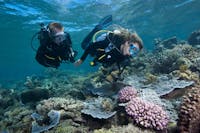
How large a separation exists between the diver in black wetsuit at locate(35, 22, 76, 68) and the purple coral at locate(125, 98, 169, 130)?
2.83m

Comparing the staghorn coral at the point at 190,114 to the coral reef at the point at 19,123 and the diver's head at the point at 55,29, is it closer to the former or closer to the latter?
the coral reef at the point at 19,123

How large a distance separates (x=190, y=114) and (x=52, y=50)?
14.4ft

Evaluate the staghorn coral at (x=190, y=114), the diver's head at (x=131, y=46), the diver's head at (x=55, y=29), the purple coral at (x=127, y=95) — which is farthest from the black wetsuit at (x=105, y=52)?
the staghorn coral at (x=190, y=114)

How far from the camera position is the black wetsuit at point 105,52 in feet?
20.8

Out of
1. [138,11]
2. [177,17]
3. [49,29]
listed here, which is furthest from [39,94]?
[177,17]

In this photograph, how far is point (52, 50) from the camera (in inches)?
265

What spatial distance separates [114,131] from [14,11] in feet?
77.9

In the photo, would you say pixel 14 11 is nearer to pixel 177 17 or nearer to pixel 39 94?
pixel 39 94

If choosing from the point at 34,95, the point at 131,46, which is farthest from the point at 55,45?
the point at 34,95

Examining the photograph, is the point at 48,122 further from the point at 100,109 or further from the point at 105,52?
the point at 105,52

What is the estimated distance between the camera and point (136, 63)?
12.8 metres

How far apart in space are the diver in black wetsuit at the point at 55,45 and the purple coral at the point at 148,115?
9.29 feet

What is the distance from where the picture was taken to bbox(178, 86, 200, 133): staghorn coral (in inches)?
156

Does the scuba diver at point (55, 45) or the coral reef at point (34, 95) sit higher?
the scuba diver at point (55, 45)
